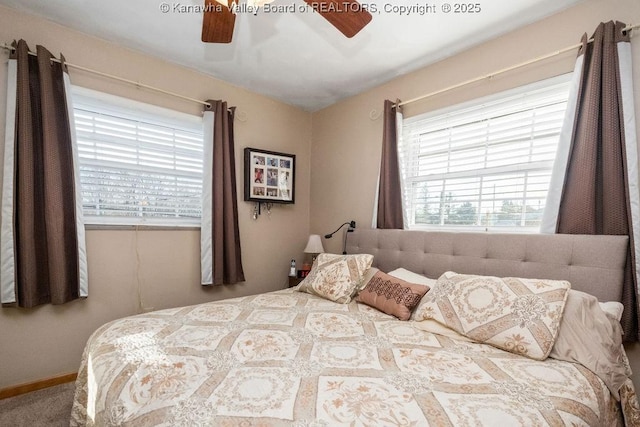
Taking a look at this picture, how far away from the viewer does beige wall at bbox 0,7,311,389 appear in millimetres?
1996

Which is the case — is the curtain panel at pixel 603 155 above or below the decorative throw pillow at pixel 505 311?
above

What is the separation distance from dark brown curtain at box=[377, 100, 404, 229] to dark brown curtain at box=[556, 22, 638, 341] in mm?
1187

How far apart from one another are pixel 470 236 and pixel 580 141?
32.5 inches

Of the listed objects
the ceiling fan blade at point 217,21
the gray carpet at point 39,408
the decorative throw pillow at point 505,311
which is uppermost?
the ceiling fan blade at point 217,21

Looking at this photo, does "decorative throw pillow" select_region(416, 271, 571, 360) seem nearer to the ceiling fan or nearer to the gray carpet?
the ceiling fan

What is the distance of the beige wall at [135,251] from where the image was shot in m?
2.00

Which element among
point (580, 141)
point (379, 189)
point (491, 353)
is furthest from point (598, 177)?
point (379, 189)

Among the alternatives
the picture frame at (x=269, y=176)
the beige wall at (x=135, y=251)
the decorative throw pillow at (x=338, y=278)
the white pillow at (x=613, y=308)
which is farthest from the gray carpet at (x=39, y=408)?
the white pillow at (x=613, y=308)

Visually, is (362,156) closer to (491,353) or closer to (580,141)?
(580,141)

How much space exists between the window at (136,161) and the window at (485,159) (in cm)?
201

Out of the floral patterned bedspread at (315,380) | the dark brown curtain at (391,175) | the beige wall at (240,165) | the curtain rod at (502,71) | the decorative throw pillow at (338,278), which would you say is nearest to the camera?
the floral patterned bedspread at (315,380)

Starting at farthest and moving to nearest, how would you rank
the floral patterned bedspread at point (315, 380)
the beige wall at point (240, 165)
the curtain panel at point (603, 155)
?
the beige wall at point (240, 165) < the curtain panel at point (603, 155) < the floral patterned bedspread at point (315, 380)

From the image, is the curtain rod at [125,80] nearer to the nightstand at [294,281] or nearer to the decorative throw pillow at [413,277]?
the nightstand at [294,281]

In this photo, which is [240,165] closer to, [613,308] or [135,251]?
[135,251]
